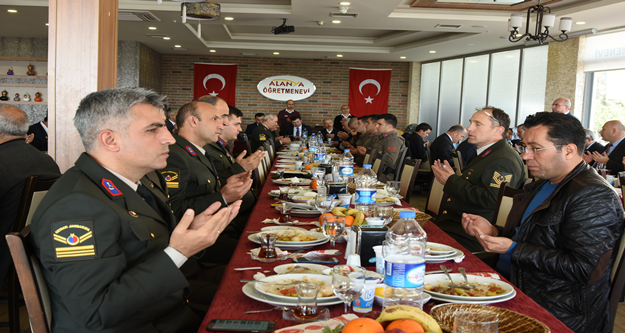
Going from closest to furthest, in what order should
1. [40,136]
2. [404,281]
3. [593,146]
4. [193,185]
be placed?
[404,281] → [193,185] → [593,146] → [40,136]

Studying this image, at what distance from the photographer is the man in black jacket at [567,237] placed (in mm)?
1718

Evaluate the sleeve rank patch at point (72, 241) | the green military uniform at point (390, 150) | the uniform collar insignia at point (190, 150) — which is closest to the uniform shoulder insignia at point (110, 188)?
the sleeve rank patch at point (72, 241)

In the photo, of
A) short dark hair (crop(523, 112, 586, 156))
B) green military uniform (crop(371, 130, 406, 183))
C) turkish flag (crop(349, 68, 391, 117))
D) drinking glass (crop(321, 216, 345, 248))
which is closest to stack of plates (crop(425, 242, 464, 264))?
drinking glass (crop(321, 216, 345, 248))

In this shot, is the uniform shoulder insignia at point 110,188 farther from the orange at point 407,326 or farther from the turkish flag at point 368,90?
the turkish flag at point 368,90

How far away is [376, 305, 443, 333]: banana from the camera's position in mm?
940

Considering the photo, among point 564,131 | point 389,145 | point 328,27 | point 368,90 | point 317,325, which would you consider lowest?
point 317,325

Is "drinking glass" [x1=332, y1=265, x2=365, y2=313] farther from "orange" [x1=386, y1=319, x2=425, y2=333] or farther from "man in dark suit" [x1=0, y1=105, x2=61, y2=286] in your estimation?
"man in dark suit" [x1=0, y1=105, x2=61, y2=286]

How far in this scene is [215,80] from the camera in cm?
1284

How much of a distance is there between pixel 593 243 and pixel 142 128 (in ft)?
5.50

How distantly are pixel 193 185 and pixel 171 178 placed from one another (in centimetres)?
23

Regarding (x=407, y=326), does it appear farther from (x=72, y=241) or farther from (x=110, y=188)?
(x=110, y=188)

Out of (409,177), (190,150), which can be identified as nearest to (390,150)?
(409,177)

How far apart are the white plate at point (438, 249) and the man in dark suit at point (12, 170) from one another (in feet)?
6.56

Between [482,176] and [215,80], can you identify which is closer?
[482,176]
